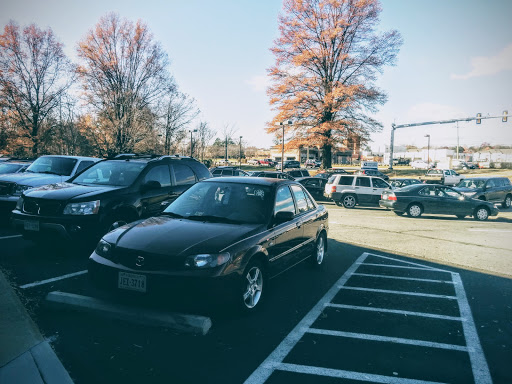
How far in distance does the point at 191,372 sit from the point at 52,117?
110 feet

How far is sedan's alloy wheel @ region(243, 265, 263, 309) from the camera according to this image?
407 centimetres

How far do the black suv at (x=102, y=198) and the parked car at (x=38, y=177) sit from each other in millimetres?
1744

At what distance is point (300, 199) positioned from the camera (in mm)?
5996

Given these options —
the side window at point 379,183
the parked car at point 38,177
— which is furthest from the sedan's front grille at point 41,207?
the side window at point 379,183

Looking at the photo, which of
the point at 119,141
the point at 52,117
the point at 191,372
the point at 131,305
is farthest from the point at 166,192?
the point at 52,117

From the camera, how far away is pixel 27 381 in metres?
2.67

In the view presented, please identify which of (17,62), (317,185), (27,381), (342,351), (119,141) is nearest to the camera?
(27,381)

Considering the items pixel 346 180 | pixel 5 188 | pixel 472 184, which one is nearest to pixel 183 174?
pixel 5 188

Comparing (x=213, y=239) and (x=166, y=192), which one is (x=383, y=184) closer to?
(x=166, y=192)

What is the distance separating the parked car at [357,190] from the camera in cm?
1844

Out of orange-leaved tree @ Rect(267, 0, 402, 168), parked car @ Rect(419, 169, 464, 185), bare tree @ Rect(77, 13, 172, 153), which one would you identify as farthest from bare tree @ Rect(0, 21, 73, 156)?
parked car @ Rect(419, 169, 464, 185)

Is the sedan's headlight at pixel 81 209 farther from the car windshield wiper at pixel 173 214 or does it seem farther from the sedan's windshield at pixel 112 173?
the car windshield wiper at pixel 173 214

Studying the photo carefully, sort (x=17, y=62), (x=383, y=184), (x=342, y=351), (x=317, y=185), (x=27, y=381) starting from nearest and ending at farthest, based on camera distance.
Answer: (x=27, y=381) → (x=342, y=351) → (x=383, y=184) → (x=317, y=185) → (x=17, y=62)

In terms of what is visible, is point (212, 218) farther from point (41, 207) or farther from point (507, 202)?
point (507, 202)
